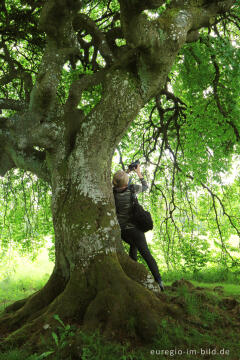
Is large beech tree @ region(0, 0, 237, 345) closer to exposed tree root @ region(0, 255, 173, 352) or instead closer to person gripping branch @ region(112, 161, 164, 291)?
exposed tree root @ region(0, 255, 173, 352)

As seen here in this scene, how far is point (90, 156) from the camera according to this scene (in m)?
3.94

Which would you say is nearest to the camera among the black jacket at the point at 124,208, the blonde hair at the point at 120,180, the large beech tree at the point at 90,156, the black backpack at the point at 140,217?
the large beech tree at the point at 90,156

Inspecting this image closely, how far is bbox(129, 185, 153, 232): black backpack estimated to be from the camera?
4.24m

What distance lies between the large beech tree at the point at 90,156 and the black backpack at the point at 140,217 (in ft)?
1.83

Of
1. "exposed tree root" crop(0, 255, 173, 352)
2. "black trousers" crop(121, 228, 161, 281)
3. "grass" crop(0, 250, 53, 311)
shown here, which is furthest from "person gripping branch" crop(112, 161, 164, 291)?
"grass" crop(0, 250, 53, 311)

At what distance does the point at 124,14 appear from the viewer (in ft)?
12.8

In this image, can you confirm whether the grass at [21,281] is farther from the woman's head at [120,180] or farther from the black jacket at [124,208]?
the woman's head at [120,180]

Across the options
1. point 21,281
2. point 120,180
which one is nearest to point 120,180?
point 120,180

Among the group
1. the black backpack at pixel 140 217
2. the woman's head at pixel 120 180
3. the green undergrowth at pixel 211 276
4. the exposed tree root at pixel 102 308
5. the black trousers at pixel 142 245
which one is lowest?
the exposed tree root at pixel 102 308

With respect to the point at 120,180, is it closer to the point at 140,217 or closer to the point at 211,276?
the point at 140,217

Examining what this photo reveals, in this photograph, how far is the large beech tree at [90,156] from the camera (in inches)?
126

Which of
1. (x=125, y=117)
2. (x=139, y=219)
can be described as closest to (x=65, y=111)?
(x=125, y=117)

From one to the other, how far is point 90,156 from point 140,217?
1.24 meters

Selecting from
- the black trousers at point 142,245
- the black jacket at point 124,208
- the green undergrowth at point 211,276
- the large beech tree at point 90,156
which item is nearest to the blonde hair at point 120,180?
the black jacket at point 124,208
